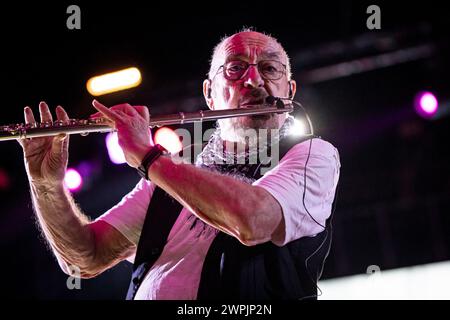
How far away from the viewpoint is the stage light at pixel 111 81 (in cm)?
555

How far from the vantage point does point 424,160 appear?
6.70 meters

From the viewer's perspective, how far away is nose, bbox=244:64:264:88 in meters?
2.84

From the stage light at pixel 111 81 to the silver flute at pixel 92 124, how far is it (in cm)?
289

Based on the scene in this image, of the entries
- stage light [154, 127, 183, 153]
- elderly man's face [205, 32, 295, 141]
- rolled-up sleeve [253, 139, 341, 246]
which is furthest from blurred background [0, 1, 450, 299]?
rolled-up sleeve [253, 139, 341, 246]

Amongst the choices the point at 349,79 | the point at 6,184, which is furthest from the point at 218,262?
the point at 349,79

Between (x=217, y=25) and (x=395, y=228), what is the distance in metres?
2.87

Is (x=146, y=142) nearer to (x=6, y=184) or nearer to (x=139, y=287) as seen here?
(x=139, y=287)

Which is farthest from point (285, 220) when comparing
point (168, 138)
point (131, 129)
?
point (168, 138)

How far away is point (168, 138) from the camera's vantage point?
5488mm

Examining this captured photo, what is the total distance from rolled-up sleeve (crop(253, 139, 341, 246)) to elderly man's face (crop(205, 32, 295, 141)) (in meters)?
0.34

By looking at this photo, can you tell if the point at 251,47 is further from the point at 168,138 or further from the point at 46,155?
the point at 168,138

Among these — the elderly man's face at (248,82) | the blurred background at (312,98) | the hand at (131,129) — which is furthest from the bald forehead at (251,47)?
the blurred background at (312,98)

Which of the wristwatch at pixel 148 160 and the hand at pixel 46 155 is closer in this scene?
the wristwatch at pixel 148 160

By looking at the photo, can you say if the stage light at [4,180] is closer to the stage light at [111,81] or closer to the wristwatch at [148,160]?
the stage light at [111,81]
